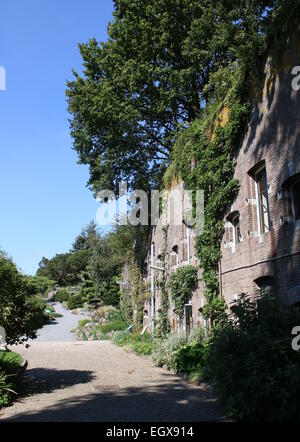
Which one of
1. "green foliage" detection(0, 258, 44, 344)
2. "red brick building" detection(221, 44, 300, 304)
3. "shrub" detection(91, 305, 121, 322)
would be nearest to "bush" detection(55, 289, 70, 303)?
"shrub" detection(91, 305, 121, 322)

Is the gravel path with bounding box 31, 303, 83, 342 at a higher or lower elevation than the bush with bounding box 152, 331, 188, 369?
higher

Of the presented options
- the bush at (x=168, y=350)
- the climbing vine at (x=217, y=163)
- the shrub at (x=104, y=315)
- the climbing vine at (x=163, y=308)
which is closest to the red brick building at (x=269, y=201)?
the climbing vine at (x=217, y=163)

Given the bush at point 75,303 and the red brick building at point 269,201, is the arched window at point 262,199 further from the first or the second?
the bush at point 75,303

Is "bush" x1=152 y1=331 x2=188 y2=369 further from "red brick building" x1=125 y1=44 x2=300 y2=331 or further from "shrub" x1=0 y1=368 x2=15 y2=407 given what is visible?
"shrub" x1=0 y1=368 x2=15 y2=407

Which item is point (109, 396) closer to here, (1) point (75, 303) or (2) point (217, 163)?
(2) point (217, 163)

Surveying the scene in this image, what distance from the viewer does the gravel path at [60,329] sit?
30.7 metres

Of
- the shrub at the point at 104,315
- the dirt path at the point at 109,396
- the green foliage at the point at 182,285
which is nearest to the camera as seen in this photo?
the dirt path at the point at 109,396

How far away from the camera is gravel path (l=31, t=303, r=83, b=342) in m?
30.7

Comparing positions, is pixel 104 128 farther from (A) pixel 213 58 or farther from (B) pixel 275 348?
(B) pixel 275 348

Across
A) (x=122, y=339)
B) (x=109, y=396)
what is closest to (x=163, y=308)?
(x=122, y=339)

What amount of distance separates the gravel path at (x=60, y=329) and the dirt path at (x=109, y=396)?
53.9 feet

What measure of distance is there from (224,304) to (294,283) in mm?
4192

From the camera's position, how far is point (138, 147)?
23.5 metres

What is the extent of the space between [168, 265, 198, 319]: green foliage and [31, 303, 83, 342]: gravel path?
14400 millimetres
